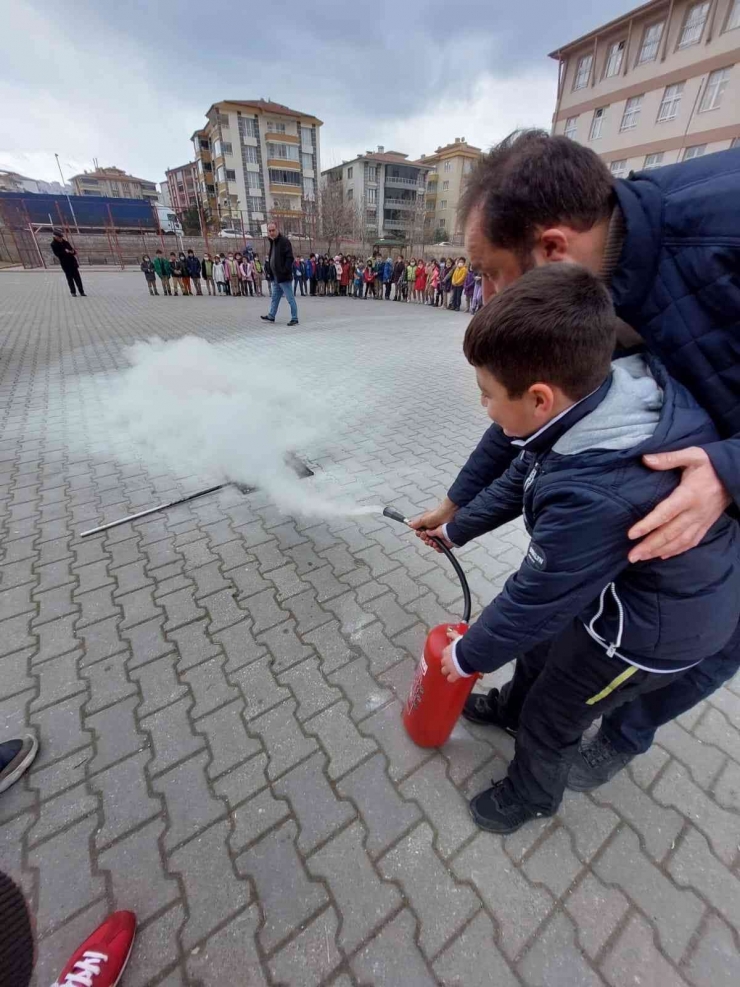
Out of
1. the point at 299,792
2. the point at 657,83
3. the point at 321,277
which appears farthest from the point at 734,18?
the point at 299,792

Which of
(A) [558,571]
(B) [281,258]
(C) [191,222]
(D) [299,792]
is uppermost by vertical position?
(C) [191,222]

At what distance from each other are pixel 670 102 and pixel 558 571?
103 feet

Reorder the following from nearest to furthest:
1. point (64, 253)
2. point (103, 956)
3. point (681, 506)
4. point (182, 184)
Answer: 1. point (681, 506)
2. point (103, 956)
3. point (64, 253)
4. point (182, 184)

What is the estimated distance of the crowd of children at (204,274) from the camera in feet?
53.5

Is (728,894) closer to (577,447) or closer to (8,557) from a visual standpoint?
(577,447)

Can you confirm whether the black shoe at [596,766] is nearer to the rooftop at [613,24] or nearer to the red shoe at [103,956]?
the red shoe at [103,956]

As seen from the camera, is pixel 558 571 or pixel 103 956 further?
pixel 103 956

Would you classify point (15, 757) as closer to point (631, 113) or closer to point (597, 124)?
point (631, 113)

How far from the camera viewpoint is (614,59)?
2359 cm

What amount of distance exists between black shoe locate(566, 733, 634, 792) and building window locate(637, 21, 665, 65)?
32.9 meters

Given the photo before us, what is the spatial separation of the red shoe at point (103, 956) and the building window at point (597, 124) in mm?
34697

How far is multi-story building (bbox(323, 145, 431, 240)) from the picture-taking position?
54.0 m

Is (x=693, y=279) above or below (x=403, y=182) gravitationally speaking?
below

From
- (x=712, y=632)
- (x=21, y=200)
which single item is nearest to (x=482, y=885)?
(x=712, y=632)
